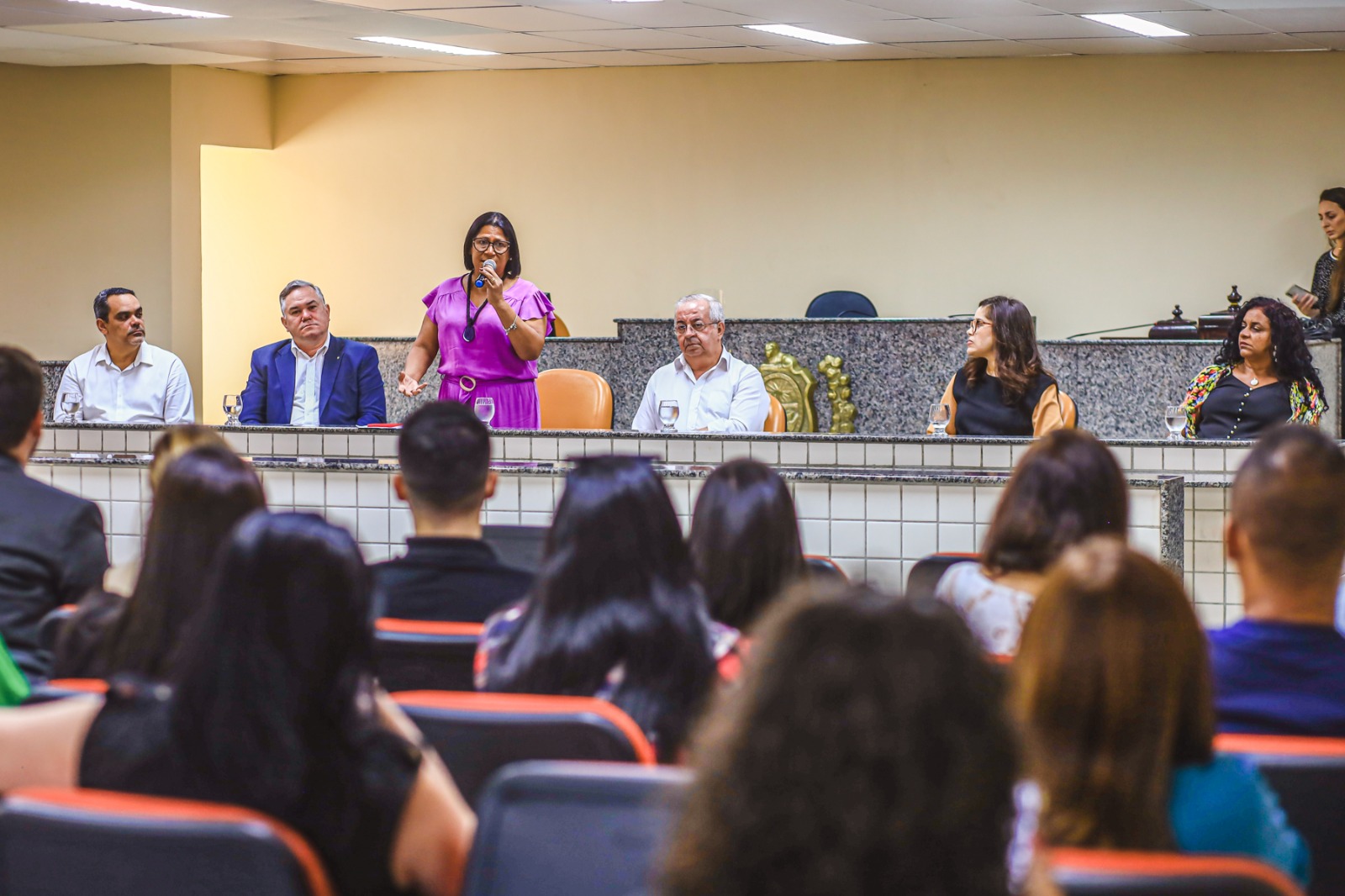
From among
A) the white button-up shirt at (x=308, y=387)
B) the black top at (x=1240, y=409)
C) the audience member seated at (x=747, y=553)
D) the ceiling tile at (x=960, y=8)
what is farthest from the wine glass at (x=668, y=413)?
the ceiling tile at (x=960, y=8)

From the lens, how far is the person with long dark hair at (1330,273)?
8.12 meters

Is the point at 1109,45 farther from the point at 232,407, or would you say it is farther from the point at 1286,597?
the point at 1286,597

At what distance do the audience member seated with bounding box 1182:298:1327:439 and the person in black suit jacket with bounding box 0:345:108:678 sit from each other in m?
3.96

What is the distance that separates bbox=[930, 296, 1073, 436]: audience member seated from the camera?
5.00 meters

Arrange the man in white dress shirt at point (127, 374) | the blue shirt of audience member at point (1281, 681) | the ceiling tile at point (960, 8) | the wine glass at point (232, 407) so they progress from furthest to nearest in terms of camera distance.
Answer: the ceiling tile at point (960, 8), the man in white dress shirt at point (127, 374), the wine glass at point (232, 407), the blue shirt of audience member at point (1281, 681)

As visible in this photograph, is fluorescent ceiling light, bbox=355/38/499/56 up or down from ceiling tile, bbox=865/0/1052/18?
up

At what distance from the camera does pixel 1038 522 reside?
2.20m

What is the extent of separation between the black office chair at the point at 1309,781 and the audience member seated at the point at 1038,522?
0.67 meters

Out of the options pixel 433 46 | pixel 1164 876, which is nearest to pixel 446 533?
pixel 1164 876

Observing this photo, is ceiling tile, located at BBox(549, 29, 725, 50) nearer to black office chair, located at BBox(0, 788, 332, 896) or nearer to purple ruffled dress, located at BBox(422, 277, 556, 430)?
purple ruffled dress, located at BBox(422, 277, 556, 430)

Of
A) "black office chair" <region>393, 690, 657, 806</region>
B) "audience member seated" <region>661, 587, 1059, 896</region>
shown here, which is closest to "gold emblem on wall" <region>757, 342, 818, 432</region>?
"black office chair" <region>393, 690, 657, 806</region>

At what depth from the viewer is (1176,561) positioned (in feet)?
12.4

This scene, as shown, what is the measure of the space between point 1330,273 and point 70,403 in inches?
268

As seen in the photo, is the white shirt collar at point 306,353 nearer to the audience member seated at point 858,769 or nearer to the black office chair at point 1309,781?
the black office chair at point 1309,781
